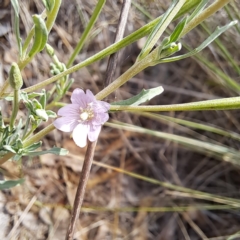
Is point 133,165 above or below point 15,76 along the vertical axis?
below

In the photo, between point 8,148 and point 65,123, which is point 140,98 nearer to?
point 65,123

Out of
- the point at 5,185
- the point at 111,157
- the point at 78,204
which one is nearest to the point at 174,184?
the point at 111,157

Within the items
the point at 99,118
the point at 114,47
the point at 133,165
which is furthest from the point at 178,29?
the point at 133,165

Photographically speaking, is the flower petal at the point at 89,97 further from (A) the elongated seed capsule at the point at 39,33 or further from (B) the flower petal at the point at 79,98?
(A) the elongated seed capsule at the point at 39,33

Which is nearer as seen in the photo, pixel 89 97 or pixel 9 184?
Result: pixel 89 97

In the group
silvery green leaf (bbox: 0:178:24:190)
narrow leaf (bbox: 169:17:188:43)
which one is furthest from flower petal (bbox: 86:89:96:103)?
silvery green leaf (bbox: 0:178:24:190)

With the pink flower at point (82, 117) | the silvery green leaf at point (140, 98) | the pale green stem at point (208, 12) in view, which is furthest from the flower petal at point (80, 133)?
the pale green stem at point (208, 12)
